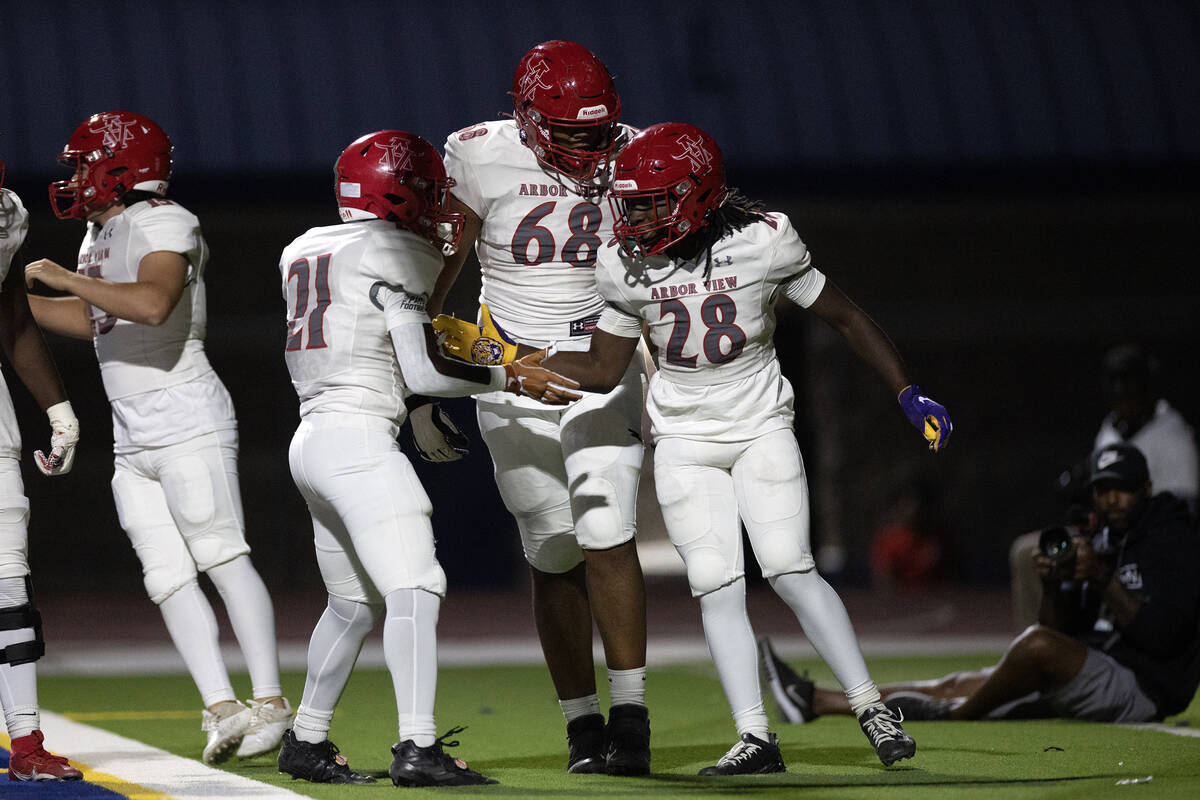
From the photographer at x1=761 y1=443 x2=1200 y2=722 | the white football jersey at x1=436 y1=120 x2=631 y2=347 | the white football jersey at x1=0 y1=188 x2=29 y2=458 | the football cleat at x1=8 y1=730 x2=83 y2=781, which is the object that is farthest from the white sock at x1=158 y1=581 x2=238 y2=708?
the photographer at x1=761 y1=443 x2=1200 y2=722

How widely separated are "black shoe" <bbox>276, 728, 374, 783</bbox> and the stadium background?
8.21 metres

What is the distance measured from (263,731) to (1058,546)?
9.66 feet

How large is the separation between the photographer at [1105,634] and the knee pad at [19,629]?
2926mm

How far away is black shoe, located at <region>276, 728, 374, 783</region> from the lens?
4.96 metres

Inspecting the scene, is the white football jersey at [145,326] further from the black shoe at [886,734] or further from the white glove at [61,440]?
the black shoe at [886,734]

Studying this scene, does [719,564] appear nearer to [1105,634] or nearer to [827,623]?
[827,623]

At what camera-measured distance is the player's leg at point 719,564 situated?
16.5 ft

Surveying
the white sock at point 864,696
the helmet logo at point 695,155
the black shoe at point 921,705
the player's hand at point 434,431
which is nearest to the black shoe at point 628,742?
the white sock at point 864,696

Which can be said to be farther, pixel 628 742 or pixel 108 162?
pixel 108 162

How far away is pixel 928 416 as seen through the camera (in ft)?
16.5

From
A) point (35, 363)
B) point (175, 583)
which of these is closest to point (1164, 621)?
point (175, 583)

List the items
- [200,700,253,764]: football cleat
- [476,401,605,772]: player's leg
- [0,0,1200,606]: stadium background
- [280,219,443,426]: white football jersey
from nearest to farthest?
1. [280,219,443,426]: white football jersey
2. [200,700,253,764]: football cleat
3. [476,401,605,772]: player's leg
4. [0,0,1200,606]: stadium background

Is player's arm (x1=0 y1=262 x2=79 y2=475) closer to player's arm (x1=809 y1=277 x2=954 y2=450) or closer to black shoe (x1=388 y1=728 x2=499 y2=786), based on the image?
black shoe (x1=388 y1=728 x2=499 y2=786)

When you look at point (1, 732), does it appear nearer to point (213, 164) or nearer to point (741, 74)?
point (213, 164)
